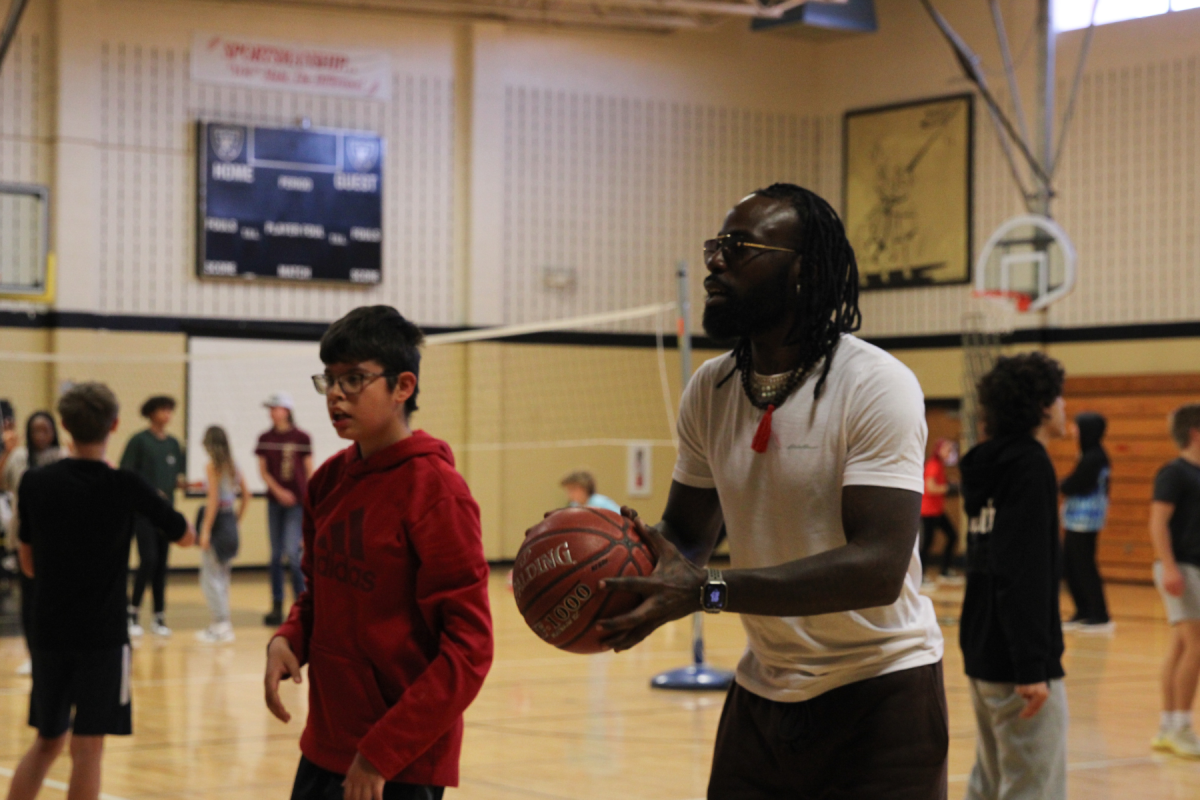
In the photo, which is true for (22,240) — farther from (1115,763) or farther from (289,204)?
(1115,763)

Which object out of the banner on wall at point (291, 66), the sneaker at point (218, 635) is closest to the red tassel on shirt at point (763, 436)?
the sneaker at point (218, 635)

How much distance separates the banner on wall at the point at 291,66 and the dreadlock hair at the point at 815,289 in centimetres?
1426

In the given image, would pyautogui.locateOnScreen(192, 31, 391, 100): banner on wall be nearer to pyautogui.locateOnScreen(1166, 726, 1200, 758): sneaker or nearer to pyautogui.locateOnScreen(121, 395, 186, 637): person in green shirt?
Result: pyautogui.locateOnScreen(121, 395, 186, 637): person in green shirt

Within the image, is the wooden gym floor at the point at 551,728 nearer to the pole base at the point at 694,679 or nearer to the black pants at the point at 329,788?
the pole base at the point at 694,679

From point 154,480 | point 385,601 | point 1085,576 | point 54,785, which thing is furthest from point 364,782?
→ point 1085,576

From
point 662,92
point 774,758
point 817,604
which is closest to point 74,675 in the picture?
point 774,758

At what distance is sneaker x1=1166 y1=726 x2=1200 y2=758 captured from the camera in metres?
6.50

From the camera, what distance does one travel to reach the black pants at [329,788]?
2.78 meters

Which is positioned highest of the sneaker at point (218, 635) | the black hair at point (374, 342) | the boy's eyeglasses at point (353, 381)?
the black hair at point (374, 342)

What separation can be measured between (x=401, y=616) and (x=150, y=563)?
27.1ft

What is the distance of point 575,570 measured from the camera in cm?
239

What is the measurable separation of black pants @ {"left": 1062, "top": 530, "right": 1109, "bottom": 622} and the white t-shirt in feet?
30.8

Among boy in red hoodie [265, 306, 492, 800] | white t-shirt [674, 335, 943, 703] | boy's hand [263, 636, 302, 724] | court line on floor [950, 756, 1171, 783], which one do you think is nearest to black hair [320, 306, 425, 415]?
boy in red hoodie [265, 306, 492, 800]

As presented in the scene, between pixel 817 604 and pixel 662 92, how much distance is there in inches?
638
